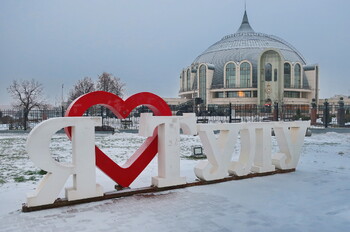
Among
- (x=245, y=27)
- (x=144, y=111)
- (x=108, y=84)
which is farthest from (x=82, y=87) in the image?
(x=245, y=27)

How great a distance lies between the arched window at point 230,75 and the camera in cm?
6694

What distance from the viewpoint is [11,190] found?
22.5 feet

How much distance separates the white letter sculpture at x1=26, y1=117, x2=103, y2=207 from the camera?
5633 mm

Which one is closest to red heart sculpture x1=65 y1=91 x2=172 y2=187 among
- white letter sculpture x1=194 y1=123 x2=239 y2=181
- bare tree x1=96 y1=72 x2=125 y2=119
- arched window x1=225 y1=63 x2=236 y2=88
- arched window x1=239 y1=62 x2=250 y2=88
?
white letter sculpture x1=194 y1=123 x2=239 y2=181

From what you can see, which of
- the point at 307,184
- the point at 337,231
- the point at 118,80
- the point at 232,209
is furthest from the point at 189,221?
the point at 118,80

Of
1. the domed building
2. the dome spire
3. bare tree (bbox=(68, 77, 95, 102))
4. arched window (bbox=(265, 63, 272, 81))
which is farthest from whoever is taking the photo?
the dome spire

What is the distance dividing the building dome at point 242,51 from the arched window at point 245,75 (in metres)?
1.66

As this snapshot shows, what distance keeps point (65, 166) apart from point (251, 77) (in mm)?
63168

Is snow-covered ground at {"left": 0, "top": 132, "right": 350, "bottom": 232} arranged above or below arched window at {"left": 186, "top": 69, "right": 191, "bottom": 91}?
below

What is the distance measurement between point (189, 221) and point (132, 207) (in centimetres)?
123

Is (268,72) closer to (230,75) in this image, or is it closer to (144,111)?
(230,75)

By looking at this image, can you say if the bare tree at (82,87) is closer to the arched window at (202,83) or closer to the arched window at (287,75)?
the arched window at (202,83)

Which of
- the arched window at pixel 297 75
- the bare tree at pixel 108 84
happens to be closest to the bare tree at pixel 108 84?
the bare tree at pixel 108 84

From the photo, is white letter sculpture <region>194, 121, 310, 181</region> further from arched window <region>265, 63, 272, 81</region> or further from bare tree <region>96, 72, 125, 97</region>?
arched window <region>265, 63, 272, 81</region>
